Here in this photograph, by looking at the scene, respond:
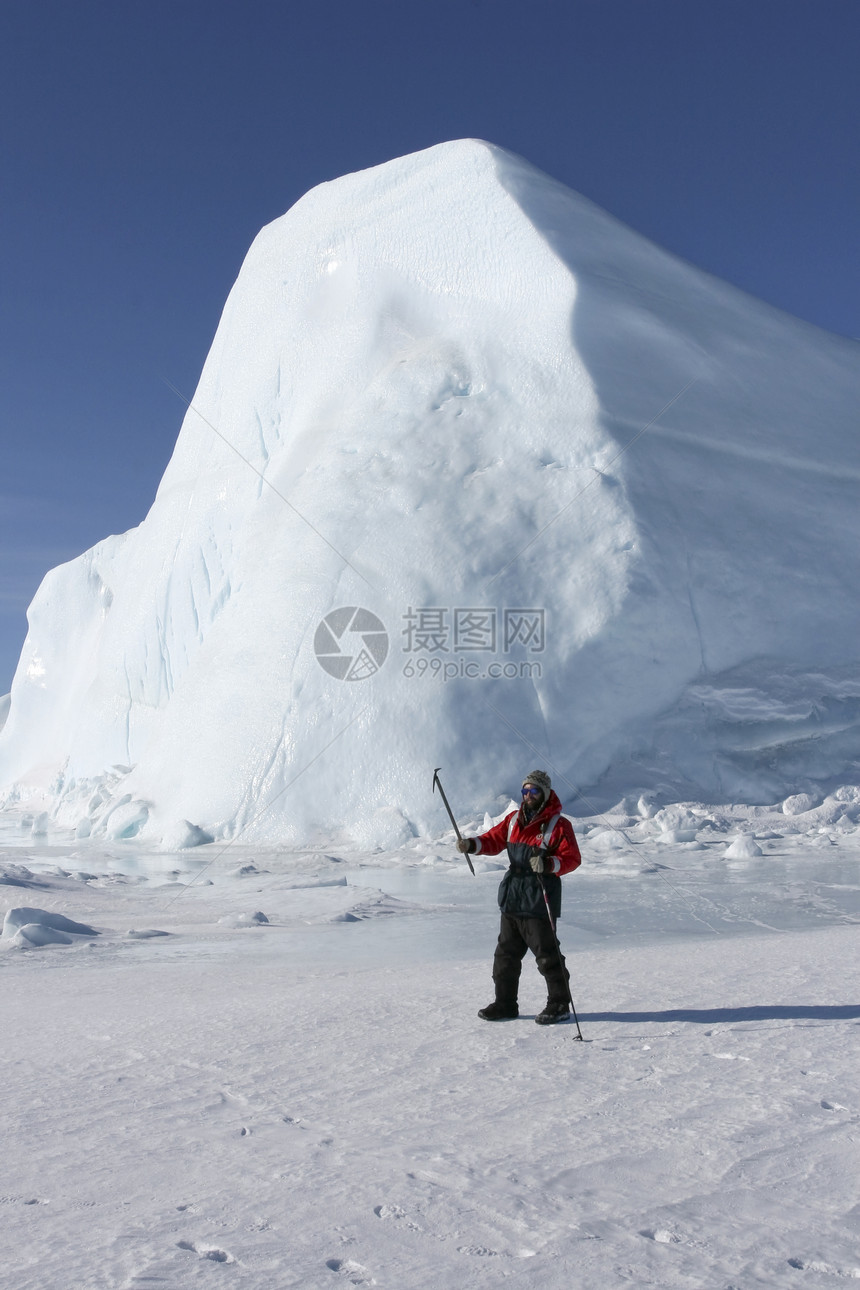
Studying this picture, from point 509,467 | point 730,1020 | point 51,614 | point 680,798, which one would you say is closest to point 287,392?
point 509,467

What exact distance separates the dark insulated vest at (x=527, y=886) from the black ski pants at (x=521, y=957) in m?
0.03

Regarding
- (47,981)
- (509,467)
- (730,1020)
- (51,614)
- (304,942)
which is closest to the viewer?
(730,1020)

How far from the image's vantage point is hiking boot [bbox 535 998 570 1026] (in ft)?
9.97

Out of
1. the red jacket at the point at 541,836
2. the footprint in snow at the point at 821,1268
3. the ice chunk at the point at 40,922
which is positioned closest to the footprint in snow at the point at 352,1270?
the footprint in snow at the point at 821,1268

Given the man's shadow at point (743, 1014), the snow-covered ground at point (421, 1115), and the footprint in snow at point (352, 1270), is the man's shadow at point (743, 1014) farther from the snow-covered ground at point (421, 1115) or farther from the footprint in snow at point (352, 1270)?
the footprint in snow at point (352, 1270)

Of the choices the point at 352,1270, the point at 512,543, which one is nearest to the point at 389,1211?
the point at 352,1270

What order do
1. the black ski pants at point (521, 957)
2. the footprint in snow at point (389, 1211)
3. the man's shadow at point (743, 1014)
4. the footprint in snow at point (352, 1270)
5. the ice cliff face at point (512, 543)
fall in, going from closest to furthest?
the footprint in snow at point (352, 1270) < the footprint in snow at point (389, 1211) < the man's shadow at point (743, 1014) < the black ski pants at point (521, 957) < the ice cliff face at point (512, 543)

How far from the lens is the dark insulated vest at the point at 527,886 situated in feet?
10.5

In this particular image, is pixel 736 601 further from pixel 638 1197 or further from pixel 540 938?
pixel 638 1197

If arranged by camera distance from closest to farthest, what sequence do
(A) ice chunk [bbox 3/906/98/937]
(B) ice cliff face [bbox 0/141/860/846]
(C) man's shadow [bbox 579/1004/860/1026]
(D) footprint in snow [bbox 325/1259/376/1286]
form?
(D) footprint in snow [bbox 325/1259/376/1286] < (C) man's shadow [bbox 579/1004/860/1026] < (A) ice chunk [bbox 3/906/98/937] < (B) ice cliff face [bbox 0/141/860/846]

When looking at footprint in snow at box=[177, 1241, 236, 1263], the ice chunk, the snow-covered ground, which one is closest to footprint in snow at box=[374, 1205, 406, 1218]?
the snow-covered ground

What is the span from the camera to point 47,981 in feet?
12.9

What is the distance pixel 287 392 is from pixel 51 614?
40.4 feet

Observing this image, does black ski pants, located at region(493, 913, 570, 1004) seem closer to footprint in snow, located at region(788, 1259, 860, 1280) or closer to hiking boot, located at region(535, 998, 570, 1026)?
hiking boot, located at region(535, 998, 570, 1026)
